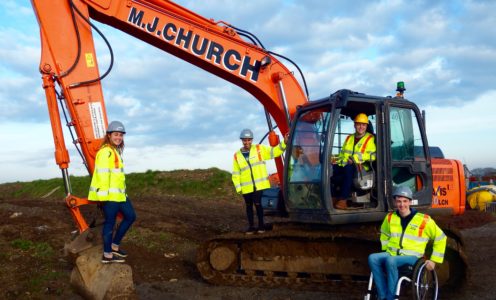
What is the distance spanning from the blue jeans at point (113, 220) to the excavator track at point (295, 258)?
1.33m

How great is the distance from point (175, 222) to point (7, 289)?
473 centimetres

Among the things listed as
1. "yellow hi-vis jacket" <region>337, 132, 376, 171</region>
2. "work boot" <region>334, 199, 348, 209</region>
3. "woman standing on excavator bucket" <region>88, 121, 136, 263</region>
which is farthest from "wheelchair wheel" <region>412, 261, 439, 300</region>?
"woman standing on excavator bucket" <region>88, 121, 136, 263</region>

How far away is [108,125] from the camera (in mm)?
6773

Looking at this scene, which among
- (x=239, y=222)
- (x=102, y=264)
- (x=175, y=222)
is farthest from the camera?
(x=239, y=222)

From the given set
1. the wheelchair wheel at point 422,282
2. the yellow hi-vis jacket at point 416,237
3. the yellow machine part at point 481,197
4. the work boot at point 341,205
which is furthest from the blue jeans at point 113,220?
the yellow machine part at point 481,197

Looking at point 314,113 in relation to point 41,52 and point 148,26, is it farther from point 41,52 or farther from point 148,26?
point 41,52

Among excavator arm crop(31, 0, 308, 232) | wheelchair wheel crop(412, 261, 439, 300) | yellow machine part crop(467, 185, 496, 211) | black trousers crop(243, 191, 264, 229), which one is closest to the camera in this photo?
wheelchair wheel crop(412, 261, 439, 300)

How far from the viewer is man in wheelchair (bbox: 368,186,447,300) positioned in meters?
5.24

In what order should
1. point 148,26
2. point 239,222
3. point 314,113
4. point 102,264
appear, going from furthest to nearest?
point 239,222, point 148,26, point 314,113, point 102,264

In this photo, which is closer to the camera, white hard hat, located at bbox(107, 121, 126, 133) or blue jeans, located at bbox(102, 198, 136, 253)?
blue jeans, located at bbox(102, 198, 136, 253)

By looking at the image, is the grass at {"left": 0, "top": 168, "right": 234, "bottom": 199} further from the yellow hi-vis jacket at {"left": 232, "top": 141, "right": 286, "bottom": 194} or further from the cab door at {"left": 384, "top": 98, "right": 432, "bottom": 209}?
the cab door at {"left": 384, "top": 98, "right": 432, "bottom": 209}

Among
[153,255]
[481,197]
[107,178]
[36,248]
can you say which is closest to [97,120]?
[107,178]

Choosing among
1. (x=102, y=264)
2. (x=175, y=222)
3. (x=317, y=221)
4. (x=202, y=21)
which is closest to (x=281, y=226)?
(x=317, y=221)

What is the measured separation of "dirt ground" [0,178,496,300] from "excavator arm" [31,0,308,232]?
1269 mm
